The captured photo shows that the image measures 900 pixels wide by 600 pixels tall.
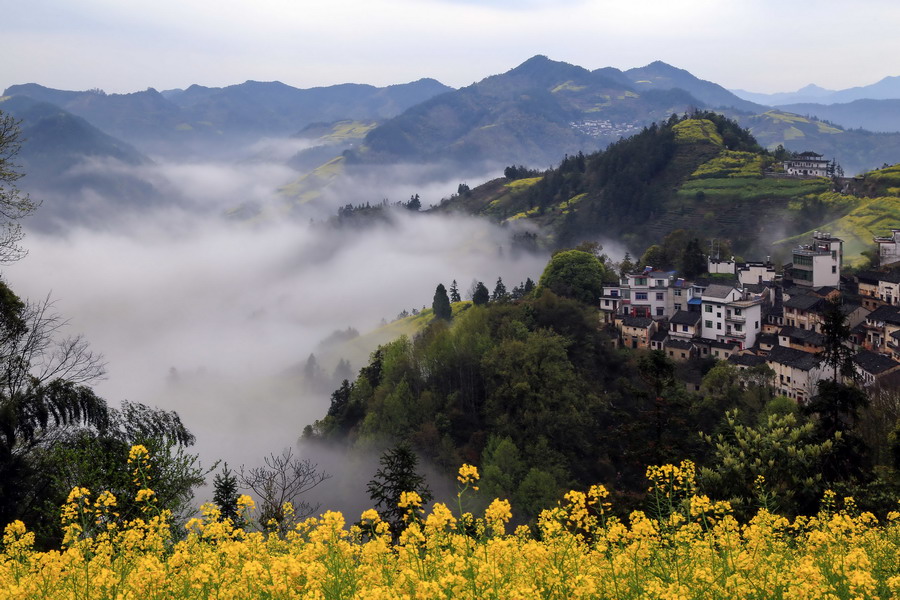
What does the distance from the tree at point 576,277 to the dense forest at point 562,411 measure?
315 centimetres

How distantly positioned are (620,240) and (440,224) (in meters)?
76.7

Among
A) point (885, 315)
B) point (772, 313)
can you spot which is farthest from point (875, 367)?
point (772, 313)

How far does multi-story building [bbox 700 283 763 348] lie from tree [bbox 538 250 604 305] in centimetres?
1113

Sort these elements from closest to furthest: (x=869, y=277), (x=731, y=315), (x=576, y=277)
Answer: (x=731, y=315) < (x=869, y=277) < (x=576, y=277)

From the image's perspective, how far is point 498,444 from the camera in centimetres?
4022

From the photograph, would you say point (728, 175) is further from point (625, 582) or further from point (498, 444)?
point (625, 582)

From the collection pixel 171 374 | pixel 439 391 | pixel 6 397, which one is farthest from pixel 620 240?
pixel 6 397

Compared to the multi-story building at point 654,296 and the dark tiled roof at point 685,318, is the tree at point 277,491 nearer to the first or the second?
the multi-story building at point 654,296

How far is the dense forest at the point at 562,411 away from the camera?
2164 centimetres

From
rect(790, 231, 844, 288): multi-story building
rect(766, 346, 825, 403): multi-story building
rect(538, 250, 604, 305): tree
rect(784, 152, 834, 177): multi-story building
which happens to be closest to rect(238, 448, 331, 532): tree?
rect(538, 250, 604, 305): tree

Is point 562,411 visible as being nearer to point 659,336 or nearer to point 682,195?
point 659,336

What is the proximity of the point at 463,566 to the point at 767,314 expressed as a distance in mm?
53515

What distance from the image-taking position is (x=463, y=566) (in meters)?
5.77

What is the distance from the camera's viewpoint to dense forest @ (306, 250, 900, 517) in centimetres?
2164
